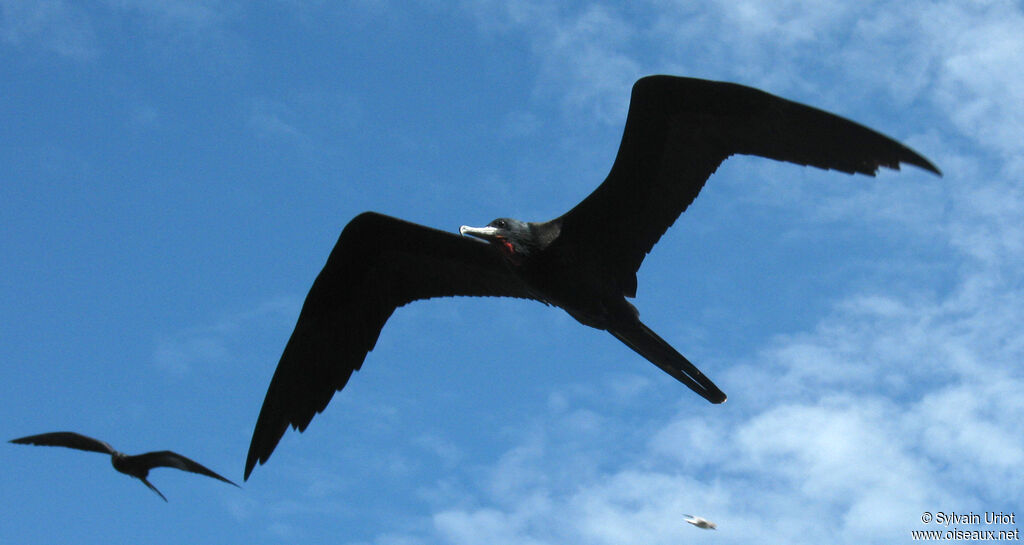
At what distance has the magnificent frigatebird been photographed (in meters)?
5.05

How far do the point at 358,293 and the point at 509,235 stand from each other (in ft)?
5.39

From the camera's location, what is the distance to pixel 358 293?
24.6ft

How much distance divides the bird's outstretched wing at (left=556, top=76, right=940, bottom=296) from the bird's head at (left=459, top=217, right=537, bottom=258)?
0.25 m

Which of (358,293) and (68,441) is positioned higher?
(358,293)

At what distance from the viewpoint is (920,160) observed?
5395 mm

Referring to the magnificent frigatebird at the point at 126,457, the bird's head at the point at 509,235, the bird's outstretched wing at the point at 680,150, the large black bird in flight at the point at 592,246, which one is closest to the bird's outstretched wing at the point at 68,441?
the magnificent frigatebird at the point at 126,457

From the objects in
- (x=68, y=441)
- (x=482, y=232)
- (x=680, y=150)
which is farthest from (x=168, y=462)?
(x=680, y=150)

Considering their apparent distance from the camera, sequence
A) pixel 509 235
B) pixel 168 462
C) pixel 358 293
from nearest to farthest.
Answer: pixel 168 462, pixel 509 235, pixel 358 293

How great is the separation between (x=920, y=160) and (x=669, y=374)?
6.59 ft

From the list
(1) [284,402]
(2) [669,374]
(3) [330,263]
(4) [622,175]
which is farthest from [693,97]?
(1) [284,402]

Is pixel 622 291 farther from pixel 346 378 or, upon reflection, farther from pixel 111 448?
pixel 111 448

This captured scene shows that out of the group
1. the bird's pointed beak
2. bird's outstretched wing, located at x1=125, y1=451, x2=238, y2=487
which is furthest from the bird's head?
bird's outstretched wing, located at x1=125, y1=451, x2=238, y2=487

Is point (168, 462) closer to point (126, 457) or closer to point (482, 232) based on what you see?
point (126, 457)

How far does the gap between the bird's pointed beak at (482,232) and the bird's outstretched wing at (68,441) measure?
8.08 ft
